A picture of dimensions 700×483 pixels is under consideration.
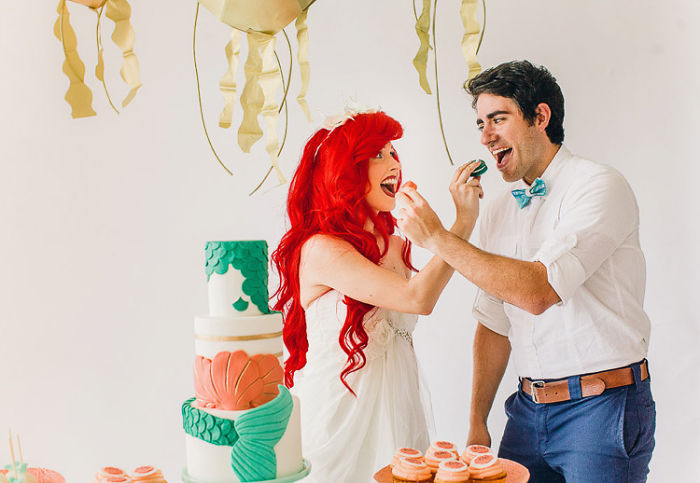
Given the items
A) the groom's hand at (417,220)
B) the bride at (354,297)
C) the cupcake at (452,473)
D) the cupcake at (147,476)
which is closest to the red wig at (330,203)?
the bride at (354,297)

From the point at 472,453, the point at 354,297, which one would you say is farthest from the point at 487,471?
the point at 354,297

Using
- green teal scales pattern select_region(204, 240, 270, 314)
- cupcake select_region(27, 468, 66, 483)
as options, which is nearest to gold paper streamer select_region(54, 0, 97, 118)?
green teal scales pattern select_region(204, 240, 270, 314)

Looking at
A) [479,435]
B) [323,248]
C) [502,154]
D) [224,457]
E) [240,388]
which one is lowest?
[479,435]

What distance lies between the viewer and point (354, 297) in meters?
2.06

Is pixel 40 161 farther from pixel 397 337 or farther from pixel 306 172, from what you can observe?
pixel 397 337

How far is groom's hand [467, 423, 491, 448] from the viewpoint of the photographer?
98.0 inches

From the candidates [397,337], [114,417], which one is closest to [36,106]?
[114,417]

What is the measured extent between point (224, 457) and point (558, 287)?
44.7 inches

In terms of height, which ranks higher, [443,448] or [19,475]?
[19,475]

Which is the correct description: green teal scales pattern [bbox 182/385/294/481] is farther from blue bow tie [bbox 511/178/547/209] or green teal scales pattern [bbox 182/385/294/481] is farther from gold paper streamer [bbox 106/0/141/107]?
blue bow tie [bbox 511/178/547/209]

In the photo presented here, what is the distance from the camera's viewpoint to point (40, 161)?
11.3ft

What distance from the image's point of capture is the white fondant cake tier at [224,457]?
1.42 metres

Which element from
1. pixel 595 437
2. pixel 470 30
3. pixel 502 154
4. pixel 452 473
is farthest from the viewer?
pixel 502 154

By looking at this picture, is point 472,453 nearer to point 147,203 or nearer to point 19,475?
point 19,475
